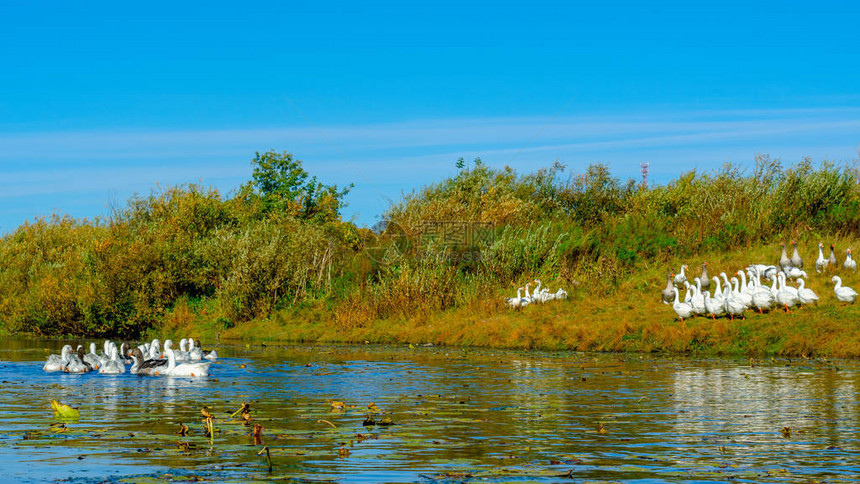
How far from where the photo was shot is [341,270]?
5222 cm

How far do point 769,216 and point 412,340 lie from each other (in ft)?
69.9

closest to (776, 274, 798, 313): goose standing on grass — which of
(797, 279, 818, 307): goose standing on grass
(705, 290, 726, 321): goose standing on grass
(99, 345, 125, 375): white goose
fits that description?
(797, 279, 818, 307): goose standing on grass

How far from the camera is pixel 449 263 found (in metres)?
Result: 46.9

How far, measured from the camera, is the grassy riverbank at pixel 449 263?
133ft

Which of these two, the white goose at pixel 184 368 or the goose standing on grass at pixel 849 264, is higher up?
the goose standing on grass at pixel 849 264

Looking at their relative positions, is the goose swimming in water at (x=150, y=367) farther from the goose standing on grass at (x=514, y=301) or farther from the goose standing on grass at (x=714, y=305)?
the goose standing on grass at (x=714, y=305)

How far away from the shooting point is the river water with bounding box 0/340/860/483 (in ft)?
39.0

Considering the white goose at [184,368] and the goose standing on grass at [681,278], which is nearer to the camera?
the white goose at [184,368]

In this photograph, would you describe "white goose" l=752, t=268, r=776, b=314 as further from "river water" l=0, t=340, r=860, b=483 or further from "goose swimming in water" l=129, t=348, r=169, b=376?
"goose swimming in water" l=129, t=348, r=169, b=376

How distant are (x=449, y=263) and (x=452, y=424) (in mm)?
30747

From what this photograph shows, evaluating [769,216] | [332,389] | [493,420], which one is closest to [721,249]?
[769,216]

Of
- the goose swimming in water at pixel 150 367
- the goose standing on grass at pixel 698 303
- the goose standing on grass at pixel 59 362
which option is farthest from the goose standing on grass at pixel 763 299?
the goose standing on grass at pixel 59 362

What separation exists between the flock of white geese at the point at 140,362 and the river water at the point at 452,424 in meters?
0.47

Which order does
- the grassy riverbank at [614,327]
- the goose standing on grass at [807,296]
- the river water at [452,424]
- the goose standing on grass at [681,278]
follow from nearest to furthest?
1. the river water at [452,424]
2. the grassy riverbank at [614,327]
3. the goose standing on grass at [807,296]
4. the goose standing on grass at [681,278]
